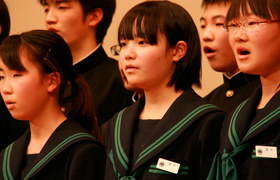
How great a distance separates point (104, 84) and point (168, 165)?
0.98 metres

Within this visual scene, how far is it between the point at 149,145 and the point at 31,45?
720 mm

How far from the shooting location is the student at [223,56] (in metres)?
2.40

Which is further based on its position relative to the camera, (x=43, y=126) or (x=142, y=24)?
(x=43, y=126)

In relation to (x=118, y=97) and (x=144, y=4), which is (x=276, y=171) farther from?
(x=118, y=97)

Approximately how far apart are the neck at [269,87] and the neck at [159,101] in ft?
A: 1.18

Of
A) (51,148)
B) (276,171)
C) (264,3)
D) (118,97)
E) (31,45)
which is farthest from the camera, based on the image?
(118,97)

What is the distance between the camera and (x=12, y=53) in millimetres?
2209

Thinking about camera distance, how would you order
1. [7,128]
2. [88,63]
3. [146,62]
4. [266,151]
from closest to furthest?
[266,151] < [146,62] < [7,128] < [88,63]

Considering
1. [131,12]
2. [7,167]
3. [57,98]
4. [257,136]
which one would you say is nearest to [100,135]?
[57,98]

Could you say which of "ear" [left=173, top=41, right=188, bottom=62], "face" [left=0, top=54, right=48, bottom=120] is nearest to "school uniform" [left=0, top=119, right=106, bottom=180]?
"face" [left=0, top=54, right=48, bottom=120]

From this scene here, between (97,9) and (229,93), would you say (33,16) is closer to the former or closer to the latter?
(97,9)

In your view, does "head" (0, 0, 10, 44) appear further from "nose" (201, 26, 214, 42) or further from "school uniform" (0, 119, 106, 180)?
"nose" (201, 26, 214, 42)

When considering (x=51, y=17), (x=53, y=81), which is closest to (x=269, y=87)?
(x=53, y=81)

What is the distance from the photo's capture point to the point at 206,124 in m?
1.90
